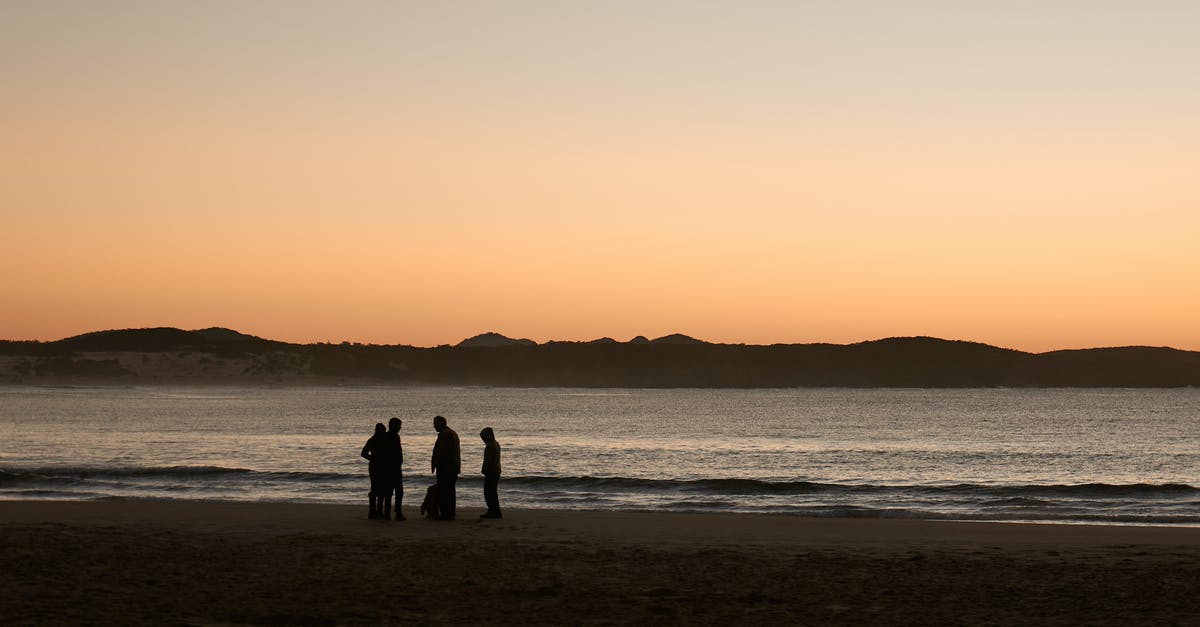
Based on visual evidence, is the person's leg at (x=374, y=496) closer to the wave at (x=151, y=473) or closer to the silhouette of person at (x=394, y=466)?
the silhouette of person at (x=394, y=466)

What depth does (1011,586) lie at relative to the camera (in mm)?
12742

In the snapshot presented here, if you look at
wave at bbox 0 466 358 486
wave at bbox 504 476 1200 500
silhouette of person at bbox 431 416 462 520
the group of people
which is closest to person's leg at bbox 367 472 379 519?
the group of people

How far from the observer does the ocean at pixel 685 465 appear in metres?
30.0

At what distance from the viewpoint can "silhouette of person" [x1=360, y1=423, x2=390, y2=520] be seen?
1862 cm

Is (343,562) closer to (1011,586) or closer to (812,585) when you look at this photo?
(812,585)

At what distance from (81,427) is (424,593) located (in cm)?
6574

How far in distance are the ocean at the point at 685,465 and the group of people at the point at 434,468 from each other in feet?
25.6

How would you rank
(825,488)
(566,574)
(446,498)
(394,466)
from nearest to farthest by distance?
(566,574) < (394,466) < (446,498) < (825,488)

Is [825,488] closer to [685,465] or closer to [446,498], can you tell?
[685,465]

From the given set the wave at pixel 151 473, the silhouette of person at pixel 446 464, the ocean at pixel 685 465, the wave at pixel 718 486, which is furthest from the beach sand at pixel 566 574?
the wave at pixel 151 473

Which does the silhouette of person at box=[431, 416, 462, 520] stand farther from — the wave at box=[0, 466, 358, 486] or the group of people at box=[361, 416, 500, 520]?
the wave at box=[0, 466, 358, 486]

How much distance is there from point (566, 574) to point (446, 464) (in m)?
6.15

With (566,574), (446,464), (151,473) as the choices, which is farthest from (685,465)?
(566,574)

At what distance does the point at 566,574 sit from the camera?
13.2m
